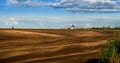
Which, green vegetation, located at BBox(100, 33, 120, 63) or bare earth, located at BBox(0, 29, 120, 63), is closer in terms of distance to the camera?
green vegetation, located at BBox(100, 33, 120, 63)

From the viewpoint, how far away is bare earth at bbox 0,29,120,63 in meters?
34.1

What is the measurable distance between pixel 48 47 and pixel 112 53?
12.7 m

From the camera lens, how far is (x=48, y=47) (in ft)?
132

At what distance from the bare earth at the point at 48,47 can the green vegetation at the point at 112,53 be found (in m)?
3.80

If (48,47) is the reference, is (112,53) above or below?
above

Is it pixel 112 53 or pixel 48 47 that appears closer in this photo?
pixel 112 53

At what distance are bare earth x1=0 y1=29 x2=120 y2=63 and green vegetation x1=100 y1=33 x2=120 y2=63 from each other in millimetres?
3800

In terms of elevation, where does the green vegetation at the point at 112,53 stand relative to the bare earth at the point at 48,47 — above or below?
above

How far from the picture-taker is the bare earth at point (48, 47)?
112 ft

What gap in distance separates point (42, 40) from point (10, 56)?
10.5m

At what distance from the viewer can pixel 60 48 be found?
39938 mm

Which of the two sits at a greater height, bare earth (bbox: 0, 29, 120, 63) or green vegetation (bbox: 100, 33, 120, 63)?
green vegetation (bbox: 100, 33, 120, 63)

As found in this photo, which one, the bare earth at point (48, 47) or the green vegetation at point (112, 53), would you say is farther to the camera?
the bare earth at point (48, 47)

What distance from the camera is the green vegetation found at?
27.7m
